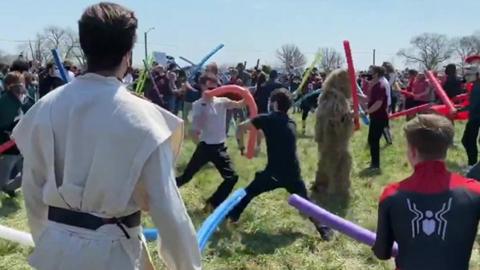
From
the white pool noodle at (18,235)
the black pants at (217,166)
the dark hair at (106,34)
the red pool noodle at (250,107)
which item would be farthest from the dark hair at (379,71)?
the dark hair at (106,34)

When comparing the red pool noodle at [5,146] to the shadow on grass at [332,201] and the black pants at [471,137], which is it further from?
the black pants at [471,137]

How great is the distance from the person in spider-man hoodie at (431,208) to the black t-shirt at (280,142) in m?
3.92

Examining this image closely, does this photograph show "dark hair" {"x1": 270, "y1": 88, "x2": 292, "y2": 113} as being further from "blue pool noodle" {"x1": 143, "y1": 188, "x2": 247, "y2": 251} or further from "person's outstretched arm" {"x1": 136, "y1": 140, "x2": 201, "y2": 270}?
"person's outstretched arm" {"x1": 136, "y1": 140, "x2": 201, "y2": 270}

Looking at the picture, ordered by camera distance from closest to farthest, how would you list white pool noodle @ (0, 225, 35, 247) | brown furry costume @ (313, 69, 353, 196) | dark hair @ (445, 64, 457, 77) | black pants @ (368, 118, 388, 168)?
white pool noodle @ (0, 225, 35, 247)
brown furry costume @ (313, 69, 353, 196)
black pants @ (368, 118, 388, 168)
dark hair @ (445, 64, 457, 77)

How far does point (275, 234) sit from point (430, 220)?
4.35 meters

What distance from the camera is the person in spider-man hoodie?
9.94 ft

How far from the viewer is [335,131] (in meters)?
8.51

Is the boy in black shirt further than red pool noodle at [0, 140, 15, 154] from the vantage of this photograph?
No

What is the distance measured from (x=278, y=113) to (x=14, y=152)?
11.4 ft

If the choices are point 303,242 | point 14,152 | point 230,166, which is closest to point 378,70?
point 230,166

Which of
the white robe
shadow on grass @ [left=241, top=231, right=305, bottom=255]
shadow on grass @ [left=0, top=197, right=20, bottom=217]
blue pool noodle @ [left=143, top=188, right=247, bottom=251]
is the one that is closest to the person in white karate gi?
the white robe

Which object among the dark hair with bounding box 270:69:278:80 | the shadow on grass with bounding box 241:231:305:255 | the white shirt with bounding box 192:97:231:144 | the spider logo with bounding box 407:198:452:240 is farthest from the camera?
the dark hair with bounding box 270:69:278:80

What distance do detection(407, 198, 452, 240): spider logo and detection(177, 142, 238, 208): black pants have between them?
5.05 meters

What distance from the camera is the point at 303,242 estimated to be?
6.94 m
